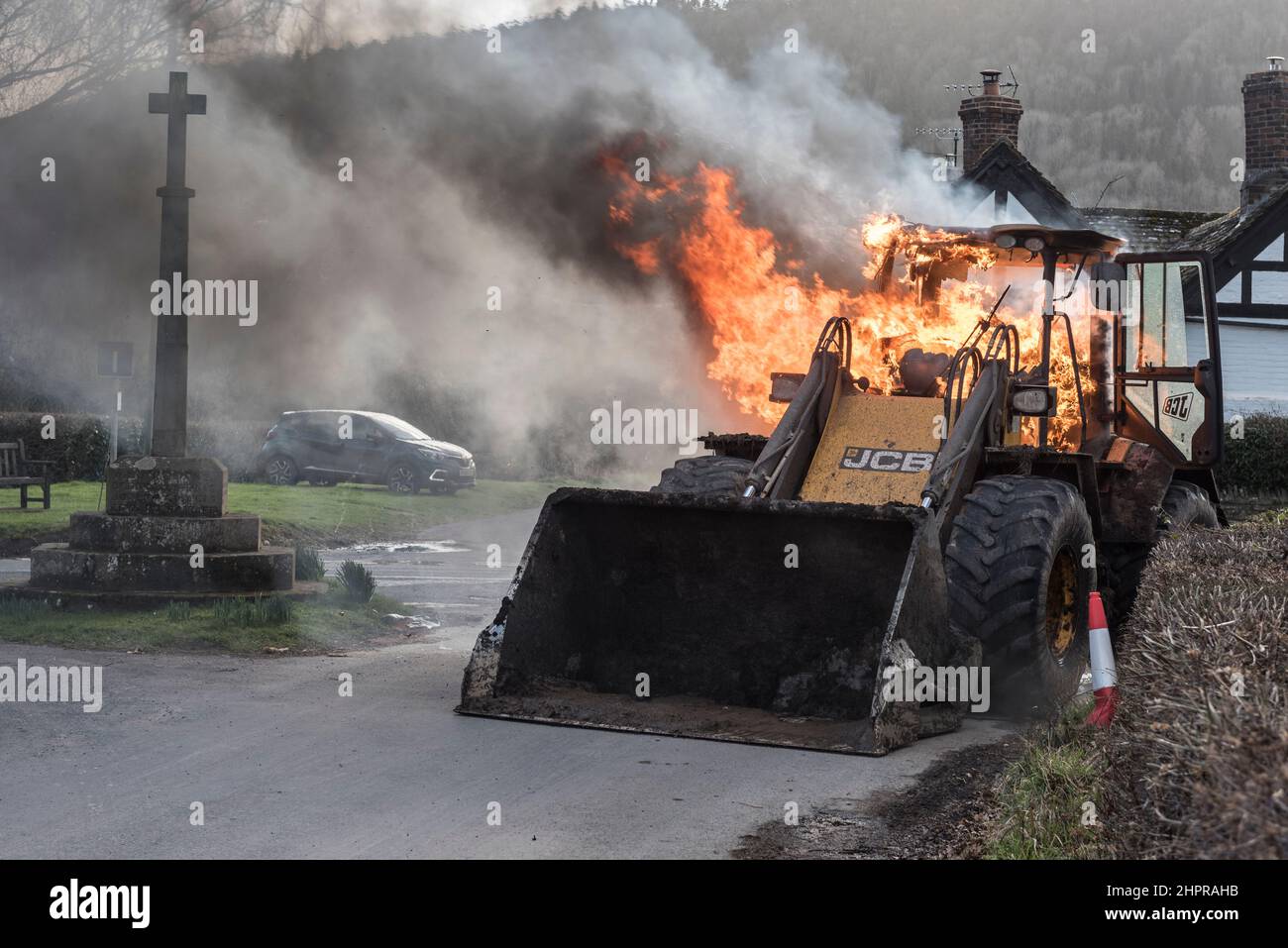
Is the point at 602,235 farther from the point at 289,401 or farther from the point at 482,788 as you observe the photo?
the point at 289,401

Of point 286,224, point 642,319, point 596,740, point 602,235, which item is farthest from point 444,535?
point 596,740

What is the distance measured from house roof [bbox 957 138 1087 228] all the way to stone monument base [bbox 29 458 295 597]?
61.3 feet

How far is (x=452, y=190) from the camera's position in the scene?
47.1 feet

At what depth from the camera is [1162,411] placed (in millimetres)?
11383

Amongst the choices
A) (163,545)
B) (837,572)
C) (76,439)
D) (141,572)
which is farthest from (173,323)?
(76,439)

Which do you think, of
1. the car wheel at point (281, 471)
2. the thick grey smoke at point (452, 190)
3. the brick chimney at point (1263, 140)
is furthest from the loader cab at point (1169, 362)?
the brick chimney at point (1263, 140)

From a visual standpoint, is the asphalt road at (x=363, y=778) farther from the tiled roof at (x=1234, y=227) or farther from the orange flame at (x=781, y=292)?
the tiled roof at (x=1234, y=227)

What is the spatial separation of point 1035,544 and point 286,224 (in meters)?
10.4

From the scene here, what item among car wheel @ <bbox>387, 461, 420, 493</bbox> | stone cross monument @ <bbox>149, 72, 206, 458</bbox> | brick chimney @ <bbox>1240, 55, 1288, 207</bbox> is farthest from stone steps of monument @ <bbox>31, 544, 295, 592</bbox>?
brick chimney @ <bbox>1240, 55, 1288, 207</bbox>

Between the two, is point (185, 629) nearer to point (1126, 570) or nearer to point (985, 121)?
point (1126, 570)

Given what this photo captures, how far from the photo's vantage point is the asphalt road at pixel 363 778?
6027 millimetres

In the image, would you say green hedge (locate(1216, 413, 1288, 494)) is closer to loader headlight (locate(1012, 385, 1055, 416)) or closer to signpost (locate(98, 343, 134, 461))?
loader headlight (locate(1012, 385, 1055, 416))

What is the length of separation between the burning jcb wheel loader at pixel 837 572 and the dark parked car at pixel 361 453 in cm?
1648

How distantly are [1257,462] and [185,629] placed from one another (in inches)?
732
